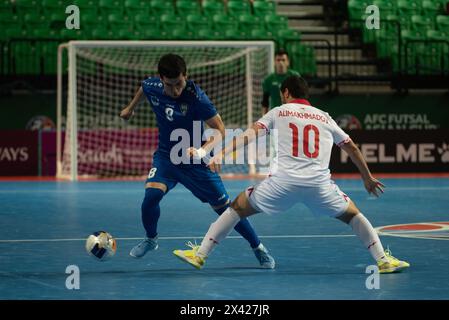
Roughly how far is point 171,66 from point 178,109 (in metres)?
0.52

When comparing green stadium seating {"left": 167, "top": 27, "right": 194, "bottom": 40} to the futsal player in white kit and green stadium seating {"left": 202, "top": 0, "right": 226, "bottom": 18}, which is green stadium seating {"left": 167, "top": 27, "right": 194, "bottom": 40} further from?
the futsal player in white kit

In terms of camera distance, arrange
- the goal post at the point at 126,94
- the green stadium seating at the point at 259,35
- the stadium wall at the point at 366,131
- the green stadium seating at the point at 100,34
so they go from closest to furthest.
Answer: the goal post at the point at 126,94 → the stadium wall at the point at 366,131 → the green stadium seating at the point at 100,34 → the green stadium seating at the point at 259,35

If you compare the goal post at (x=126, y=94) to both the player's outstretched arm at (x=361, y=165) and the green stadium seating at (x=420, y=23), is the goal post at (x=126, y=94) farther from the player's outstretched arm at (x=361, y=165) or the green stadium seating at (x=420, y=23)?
the player's outstretched arm at (x=361, y=165)

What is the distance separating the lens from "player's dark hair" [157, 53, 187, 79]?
784 centimetres

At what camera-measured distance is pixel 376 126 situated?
22.4 m

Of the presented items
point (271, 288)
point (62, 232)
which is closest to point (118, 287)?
point (271, 288)

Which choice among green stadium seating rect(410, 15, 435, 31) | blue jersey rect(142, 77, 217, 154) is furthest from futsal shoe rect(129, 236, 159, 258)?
green stadium seating rect(410, 15, 435, 31)

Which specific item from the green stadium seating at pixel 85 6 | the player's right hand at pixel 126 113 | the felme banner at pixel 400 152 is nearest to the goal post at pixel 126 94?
the green stadium seating at pixel 85 6

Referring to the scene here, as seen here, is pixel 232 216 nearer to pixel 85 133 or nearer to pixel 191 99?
pixel 191 99

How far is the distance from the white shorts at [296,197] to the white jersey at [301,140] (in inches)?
2.1

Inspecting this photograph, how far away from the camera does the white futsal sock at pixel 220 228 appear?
7.63 metres

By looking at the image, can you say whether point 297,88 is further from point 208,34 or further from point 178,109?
point 208,34

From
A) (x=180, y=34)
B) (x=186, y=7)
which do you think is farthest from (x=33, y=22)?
(x=186, y=7)

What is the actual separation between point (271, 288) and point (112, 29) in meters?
16.5
